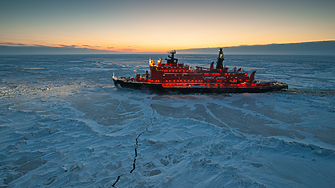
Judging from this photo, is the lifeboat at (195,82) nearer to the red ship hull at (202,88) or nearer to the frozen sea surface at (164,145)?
the red ship hull at (202,88)

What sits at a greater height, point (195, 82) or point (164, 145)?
point (195, 82)

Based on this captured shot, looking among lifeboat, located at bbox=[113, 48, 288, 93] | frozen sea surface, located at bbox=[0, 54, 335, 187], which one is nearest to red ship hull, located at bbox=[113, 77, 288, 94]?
lifeboat, located at bbox=[113, 48, 288, 93]

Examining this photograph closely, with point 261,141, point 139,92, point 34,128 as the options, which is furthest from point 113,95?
point 261,141

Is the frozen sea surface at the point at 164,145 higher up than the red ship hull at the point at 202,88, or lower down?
lower down

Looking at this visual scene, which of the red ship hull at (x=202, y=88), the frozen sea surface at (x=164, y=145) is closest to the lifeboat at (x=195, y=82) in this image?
the red ship hull at (x=202, y=88)

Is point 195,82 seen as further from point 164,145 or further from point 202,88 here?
point 164,145

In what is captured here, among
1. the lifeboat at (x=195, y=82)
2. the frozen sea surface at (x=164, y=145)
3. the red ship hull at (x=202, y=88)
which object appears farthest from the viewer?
the lifeboat at (x=195, y=82)

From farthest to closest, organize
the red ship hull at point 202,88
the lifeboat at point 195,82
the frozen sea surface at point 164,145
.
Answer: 1. the lifeboat at point 195,82
2. the red ship hull at point 202,88
3. the frozen sea surface at point 164,145

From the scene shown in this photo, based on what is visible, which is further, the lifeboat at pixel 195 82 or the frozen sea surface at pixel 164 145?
the lifeboat at pixel 195 82

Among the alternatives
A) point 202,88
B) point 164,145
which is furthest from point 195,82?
point 164,145
